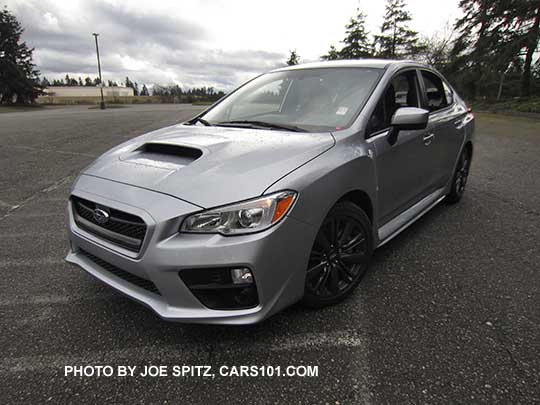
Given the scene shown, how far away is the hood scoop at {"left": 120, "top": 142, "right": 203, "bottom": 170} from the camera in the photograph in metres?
2.05

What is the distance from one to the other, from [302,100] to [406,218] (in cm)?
131

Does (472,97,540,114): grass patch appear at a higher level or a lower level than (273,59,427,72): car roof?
lower

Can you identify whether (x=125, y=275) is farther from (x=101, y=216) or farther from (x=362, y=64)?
(x=362, y=64)

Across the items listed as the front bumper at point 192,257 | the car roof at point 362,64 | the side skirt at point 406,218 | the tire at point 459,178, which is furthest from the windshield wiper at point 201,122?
the tire at point 459,178

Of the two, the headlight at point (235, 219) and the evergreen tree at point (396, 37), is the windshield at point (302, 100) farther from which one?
the evergreen tree at point (396, 37)

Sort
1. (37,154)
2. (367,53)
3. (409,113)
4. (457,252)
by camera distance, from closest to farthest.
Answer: (409,113) < (457,252) < (37,154) < (367,53)

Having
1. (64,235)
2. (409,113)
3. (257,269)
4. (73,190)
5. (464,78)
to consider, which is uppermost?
(464,78)

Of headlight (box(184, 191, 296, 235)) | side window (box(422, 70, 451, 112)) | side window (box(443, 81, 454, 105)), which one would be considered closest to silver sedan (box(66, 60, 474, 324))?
headlight (box(184, 191, 296, 235))

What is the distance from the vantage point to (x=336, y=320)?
217 cm

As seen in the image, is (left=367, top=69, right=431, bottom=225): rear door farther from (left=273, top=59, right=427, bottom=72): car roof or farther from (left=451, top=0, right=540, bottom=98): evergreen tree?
(left=451, top=0, right=540, bottom=98): evergreen tree

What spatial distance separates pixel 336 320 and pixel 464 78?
24626 mm

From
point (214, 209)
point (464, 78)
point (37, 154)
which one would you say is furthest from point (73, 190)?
point (464, 78)

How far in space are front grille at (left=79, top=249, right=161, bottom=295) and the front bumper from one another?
2cm

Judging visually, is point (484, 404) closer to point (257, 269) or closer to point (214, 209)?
point (257, 269)
